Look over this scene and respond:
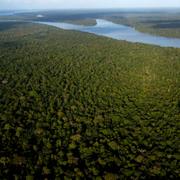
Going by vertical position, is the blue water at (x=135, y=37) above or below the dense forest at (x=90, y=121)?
above

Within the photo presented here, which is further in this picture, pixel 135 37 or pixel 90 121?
pixel 135 37

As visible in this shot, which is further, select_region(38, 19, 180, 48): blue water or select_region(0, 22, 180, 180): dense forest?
select_region(38, 19, 180, 48): blue water

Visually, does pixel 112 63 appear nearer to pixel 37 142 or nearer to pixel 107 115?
pixel 107 115

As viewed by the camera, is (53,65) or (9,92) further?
(53,65)

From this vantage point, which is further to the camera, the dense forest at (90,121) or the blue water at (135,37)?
the blue water at (135,37)

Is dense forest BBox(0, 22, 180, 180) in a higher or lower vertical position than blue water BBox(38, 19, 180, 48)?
lower

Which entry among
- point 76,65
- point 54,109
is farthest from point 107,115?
point 76,65

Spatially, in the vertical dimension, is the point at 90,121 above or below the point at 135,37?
below

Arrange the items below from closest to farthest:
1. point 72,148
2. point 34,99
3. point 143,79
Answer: point 72,148, point 34,99, point 143,79
